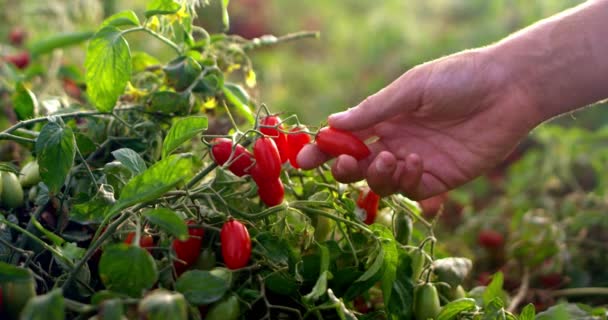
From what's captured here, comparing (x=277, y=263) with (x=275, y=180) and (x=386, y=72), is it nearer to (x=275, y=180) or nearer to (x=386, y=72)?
(x=275, y=180)

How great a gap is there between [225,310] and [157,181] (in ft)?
0.52

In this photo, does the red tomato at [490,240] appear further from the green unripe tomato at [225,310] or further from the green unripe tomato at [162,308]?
the green unripe tomato at [162,308]

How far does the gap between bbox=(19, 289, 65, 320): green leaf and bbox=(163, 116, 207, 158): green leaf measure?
24 cm

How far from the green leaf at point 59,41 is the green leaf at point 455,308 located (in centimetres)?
98

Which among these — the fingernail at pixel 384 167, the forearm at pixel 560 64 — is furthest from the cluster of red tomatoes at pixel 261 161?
the forearm at pixel 560 64

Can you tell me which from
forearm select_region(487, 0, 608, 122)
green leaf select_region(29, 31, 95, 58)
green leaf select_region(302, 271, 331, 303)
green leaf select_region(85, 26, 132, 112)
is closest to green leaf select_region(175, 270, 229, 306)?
green leaf select_region(302, 271, 331, 303)

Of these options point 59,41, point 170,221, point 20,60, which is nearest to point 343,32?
point 20,60

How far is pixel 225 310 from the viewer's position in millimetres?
684

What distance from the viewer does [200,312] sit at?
2.36 ft

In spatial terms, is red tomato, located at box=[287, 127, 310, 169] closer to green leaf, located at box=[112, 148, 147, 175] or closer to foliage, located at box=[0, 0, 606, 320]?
foliage, located at box=[0, 0, 606, 320]

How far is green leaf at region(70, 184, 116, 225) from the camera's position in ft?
2.36

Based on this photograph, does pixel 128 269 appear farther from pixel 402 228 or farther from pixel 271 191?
pixel 402 228

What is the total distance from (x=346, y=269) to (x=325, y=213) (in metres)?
0.07

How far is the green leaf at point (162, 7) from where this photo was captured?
94cm
